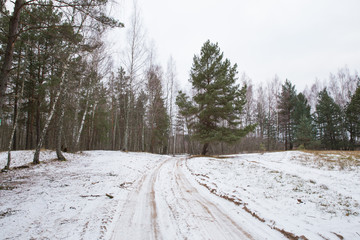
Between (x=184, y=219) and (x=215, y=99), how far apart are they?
13034 millimetres

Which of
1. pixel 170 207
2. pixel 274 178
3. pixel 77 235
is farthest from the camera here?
pixel 274 178

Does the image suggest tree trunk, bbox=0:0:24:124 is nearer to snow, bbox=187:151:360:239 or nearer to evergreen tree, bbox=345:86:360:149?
snow, bbox=187:151:360:239

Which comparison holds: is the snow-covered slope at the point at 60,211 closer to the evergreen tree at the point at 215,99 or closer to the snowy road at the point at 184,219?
the snowy road at the point at 184,219

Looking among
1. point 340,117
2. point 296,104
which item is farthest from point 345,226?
point 340,117

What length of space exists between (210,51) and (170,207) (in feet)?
52.0

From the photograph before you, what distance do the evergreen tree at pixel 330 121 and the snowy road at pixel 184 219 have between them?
110ft

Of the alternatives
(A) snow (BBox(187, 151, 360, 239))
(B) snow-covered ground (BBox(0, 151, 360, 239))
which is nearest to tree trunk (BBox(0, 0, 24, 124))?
(B) snow-covered ground (BBox(0, 151, 360, 239))

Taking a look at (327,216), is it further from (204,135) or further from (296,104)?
(296,104)

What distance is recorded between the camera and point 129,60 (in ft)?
56.9

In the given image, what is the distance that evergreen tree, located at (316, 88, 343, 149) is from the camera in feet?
87.2

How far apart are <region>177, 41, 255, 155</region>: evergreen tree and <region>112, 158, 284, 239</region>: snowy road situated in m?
10.2

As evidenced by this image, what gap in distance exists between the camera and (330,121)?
88.4 ft

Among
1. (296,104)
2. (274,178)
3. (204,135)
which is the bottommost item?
(274,178)

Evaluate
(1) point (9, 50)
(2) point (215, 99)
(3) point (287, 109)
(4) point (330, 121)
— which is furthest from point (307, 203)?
(4) point (330, 121)
